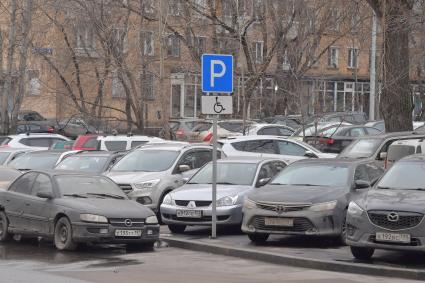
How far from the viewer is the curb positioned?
40.8 feet

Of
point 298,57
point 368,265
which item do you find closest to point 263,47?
point 298,57

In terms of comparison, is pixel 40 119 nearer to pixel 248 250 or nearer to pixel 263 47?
pixel 263 47

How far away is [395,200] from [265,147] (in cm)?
1168

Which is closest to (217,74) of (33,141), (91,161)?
(91,161)

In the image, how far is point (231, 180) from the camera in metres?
18.3

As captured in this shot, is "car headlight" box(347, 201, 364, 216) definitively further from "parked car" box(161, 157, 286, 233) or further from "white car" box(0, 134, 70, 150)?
"white car" box(0, 134, 70, 150)

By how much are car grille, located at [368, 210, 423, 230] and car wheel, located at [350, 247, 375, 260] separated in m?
0.69

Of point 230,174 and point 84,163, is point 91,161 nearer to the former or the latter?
point 84,163

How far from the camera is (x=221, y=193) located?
17.4 metres

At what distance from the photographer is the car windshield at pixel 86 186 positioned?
53.1ft

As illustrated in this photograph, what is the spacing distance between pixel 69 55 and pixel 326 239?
25.1 metres

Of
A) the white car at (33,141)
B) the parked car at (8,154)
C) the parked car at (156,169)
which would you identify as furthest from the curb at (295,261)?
the white car at (33,141)

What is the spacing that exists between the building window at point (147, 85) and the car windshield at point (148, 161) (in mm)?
15321

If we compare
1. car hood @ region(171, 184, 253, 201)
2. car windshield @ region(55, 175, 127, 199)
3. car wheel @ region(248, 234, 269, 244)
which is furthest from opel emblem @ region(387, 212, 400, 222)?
car windshield @ region(55, 175, 127, 199)
